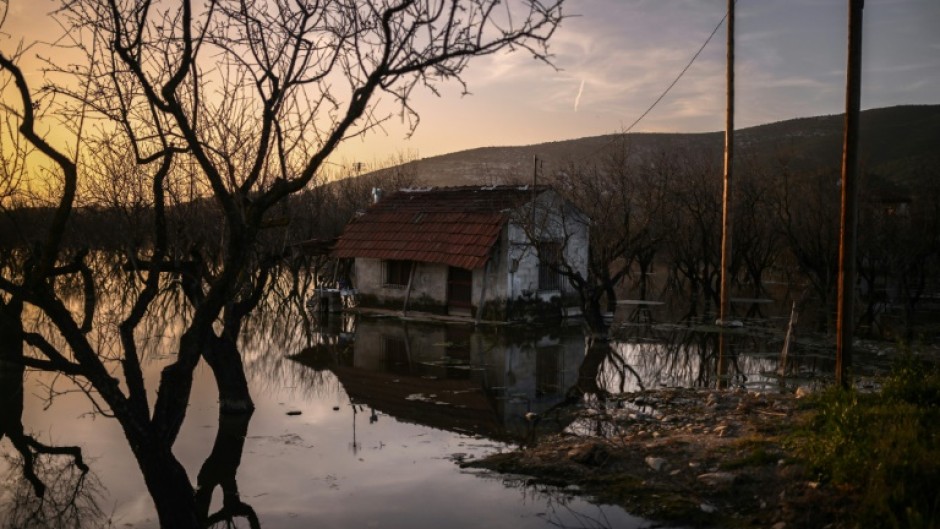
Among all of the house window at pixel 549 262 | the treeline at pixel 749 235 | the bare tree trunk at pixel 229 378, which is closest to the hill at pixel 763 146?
the treeline at pixel 749 235

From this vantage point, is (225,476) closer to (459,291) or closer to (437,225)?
(459,291)

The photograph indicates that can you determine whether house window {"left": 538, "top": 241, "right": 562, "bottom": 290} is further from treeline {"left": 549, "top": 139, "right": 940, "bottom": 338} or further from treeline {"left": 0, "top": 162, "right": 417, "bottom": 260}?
treeline {"left": 0, "top": 162, "right": 417, "bottom": 260}

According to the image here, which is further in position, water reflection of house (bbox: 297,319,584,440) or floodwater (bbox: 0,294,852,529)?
water reflection of house (bbox: 297,319,584,440)

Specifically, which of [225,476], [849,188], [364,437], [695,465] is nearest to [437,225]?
[364,437]

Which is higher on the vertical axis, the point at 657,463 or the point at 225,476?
the point at 657,463

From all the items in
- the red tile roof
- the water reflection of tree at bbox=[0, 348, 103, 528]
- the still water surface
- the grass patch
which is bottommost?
the water reflection of tree at bbox=[0, 348, 103, 528]

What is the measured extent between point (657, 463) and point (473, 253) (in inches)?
594

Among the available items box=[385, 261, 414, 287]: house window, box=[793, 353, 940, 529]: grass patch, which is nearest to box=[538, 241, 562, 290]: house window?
box=[385, 261, 414, 287]: house window

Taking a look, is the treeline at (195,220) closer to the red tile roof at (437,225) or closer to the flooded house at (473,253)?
the red tile roof at (437,225)

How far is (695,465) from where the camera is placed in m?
8.44

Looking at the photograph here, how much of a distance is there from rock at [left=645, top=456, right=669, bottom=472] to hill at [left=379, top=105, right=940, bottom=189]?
82.3 m

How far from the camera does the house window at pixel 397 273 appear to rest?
26016 millimetres

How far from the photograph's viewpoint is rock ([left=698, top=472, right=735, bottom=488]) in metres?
7.84

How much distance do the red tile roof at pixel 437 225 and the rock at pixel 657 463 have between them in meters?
14.4
